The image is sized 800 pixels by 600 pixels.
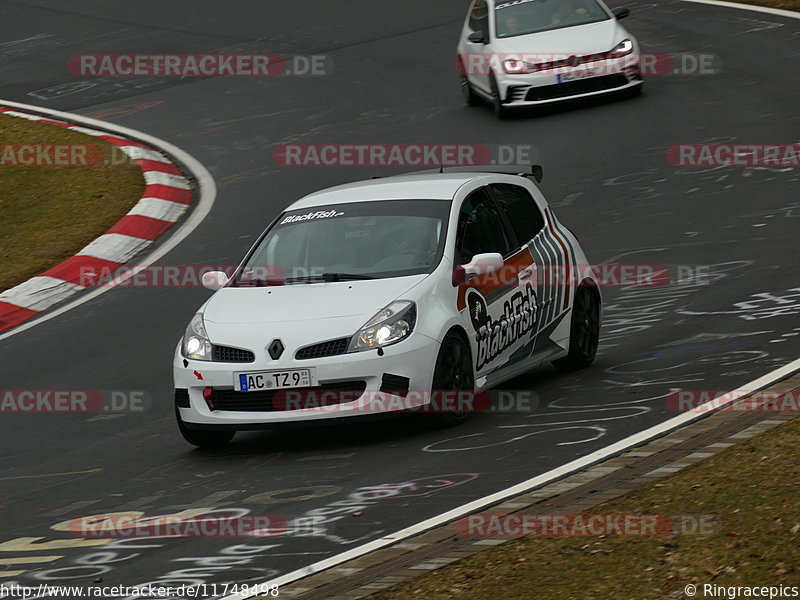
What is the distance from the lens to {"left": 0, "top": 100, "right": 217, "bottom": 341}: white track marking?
13.9 m

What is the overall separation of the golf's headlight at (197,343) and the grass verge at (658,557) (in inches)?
129

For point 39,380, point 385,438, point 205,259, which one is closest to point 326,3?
point 205,259

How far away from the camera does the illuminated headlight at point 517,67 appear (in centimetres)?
2034

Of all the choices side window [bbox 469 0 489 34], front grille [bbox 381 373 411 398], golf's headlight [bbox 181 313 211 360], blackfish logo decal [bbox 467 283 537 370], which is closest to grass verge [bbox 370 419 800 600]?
front grille [bbox 381 373 411 398]

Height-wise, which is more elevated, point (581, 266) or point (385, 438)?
point (581, 266)

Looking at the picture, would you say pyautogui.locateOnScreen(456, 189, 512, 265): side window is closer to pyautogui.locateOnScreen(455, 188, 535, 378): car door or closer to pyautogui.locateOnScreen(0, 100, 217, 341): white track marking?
pyautogui.locateOnScreen(455, 188, 535, 378): car door

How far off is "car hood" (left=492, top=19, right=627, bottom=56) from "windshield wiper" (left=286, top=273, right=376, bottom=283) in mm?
11336

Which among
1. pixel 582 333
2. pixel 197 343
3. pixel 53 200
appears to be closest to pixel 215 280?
pixel 197 343

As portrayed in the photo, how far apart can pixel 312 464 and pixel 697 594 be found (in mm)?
3605

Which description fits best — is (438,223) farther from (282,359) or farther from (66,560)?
(66,560)

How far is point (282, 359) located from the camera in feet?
28.9

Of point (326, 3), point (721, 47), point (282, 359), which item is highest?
point (326, 3)

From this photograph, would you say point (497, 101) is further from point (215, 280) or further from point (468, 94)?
point (215, 280)

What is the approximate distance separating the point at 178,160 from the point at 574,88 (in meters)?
5.41
